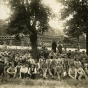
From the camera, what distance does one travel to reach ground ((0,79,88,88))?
10.1 m

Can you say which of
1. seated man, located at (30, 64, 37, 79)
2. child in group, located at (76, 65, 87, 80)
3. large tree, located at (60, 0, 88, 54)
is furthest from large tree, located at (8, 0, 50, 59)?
child in group, located at (76, 65, 87, 80)

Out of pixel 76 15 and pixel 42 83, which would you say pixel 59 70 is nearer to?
pixel 42 83

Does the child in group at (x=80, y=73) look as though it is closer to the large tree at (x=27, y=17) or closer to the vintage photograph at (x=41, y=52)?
the vintage photograph at (x=41, y=52)

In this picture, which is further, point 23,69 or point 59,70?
point 59,70

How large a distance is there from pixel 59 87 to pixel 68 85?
530 mm

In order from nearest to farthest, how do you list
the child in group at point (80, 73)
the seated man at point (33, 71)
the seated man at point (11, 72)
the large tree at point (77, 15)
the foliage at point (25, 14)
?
the child in group at point (80, 73) → the seated man at point (11, 72) → the seated man at point (33, 71) → the foliage at point (25, 14) → the large tree at point (77, 15)

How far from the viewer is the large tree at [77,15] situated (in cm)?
2097

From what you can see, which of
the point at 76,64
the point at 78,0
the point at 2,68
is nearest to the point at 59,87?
the point at 76,64

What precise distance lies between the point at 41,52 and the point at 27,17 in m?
3.59

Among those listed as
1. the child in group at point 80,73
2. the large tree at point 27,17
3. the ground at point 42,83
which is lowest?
the ground at point 42,83

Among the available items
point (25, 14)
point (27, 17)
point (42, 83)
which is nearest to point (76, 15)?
point (27, 17)

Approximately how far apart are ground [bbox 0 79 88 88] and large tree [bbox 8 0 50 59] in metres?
8.56

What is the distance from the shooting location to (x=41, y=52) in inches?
781

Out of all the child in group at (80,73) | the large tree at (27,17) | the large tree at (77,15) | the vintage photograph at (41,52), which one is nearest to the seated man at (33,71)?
the vintage photograph at (41,52)
